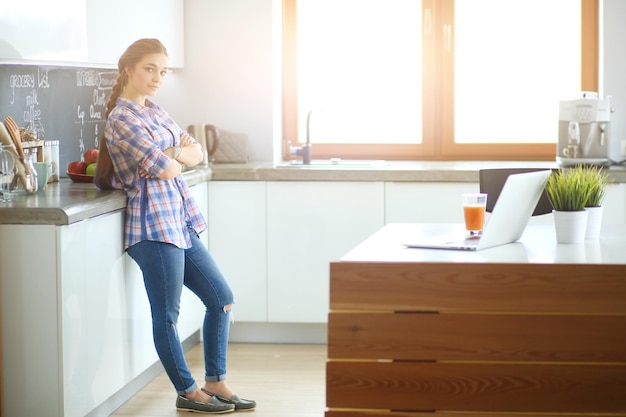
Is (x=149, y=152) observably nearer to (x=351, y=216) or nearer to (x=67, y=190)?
(x=67, y=190)

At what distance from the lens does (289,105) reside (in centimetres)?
541

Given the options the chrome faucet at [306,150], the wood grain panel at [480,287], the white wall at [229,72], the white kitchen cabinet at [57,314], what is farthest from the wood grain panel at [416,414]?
the white wall at [229,72]

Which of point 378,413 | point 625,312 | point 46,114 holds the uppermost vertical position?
point 46,114

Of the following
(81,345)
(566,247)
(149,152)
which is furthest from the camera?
(149,152)

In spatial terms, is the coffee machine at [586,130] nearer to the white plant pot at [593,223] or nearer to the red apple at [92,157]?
the white plant pot at [593,223]

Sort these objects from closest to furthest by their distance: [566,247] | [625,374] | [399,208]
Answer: [625,374] → [566,247] → [399,208]

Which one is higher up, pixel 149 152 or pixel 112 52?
pixel 112 52

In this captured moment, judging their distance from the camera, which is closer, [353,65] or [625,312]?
[625,312]

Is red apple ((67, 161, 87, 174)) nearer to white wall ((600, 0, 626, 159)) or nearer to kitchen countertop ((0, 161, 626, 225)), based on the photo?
kitchen countertop ((0, 161, 626, 225))

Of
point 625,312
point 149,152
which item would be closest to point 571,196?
point 625,312

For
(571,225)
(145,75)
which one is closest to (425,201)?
(145,75)

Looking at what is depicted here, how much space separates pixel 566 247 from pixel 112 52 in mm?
2082

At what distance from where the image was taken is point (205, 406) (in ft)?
12.4

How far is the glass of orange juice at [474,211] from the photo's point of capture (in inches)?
117
